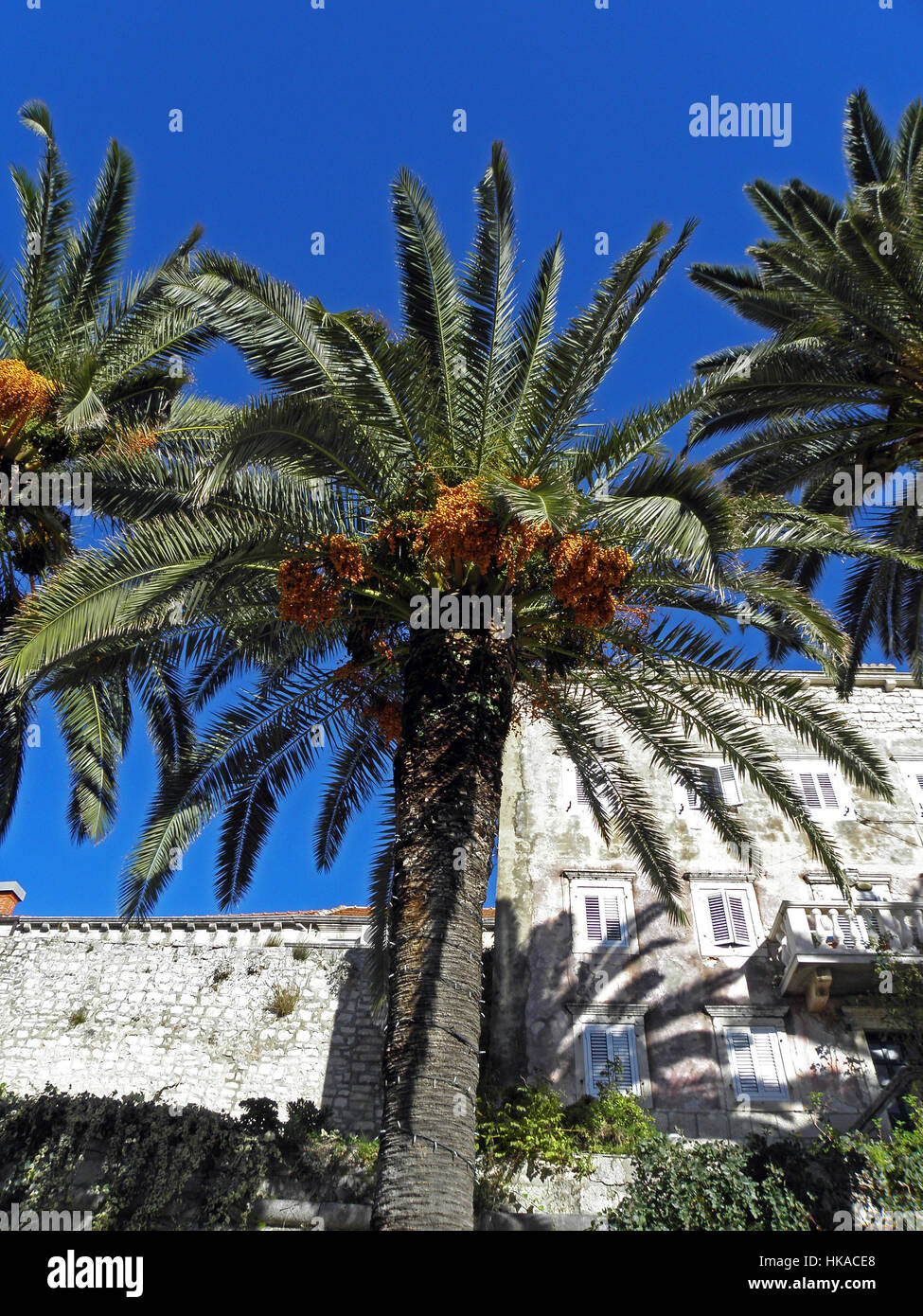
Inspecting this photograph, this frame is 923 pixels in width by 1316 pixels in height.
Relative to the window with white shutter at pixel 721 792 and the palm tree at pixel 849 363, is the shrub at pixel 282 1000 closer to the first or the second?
the window with white shutter at pixel 721 792

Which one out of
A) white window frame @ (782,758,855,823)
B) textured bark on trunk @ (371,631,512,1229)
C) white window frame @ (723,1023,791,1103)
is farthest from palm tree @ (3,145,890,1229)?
white window frame @ (782,758,855,823)

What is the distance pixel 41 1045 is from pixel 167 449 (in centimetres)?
1277

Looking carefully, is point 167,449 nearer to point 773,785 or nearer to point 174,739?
point 174,739

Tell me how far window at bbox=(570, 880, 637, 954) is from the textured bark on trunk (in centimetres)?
1020

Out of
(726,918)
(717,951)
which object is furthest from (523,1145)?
(726,918)

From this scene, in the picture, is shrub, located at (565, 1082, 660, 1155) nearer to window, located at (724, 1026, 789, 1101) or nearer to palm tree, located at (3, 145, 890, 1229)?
window, located at (724, 1026, 789, 1101)

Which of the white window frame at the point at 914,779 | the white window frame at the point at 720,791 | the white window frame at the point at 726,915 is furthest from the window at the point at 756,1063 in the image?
the white window frame at the point at 914,779

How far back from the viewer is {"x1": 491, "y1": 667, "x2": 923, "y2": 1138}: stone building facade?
Result: 15.9 meters

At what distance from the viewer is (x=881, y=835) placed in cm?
1900

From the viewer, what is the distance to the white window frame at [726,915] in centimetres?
1750

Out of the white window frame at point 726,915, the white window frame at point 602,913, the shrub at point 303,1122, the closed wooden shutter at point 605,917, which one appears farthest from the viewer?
the closed wooden shutter at point 605,917

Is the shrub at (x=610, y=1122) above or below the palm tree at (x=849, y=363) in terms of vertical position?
below

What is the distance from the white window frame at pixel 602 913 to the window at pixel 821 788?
4.37m

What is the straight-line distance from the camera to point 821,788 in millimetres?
20062
